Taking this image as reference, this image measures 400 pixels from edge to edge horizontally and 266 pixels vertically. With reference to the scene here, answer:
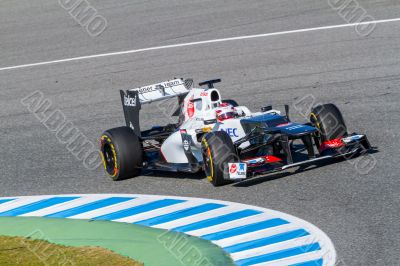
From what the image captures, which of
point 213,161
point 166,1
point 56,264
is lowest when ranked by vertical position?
point 56,264

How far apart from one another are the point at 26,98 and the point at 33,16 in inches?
309

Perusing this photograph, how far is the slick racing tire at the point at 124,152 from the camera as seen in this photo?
10500 mm

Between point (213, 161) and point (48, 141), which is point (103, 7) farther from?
point (213, 161)

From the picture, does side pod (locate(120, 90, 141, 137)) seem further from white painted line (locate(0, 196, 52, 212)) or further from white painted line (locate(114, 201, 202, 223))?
white painted line (locate(114, 201, 202, 223))

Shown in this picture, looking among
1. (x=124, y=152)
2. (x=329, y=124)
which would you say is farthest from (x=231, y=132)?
(x=124, y=152)

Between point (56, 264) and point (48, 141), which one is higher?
point (48, 141)

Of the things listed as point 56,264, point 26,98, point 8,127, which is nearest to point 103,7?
point 26,98

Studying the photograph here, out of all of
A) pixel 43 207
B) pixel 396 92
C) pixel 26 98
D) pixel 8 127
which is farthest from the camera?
pixel 26 98

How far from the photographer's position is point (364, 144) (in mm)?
10141

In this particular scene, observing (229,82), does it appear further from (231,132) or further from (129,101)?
(231,132)

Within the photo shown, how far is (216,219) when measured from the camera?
28.1 ft

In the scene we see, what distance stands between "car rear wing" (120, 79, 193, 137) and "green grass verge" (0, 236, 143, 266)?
3.54 metres

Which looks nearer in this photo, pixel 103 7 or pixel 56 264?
pixel 56 264

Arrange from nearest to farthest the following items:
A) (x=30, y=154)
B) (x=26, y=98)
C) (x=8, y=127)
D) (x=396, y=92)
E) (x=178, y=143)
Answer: (x=178, y=143) < (x=30, y=154) < (x=396, y=92) < (x=8, y=127) < (x=26, y=98)
